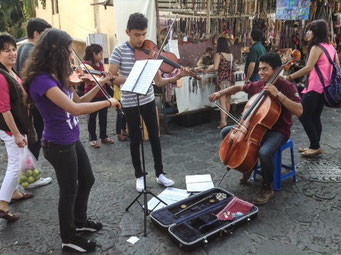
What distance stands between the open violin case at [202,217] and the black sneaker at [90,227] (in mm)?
498

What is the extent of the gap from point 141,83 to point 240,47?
4.70 metres

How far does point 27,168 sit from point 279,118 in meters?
→ 2.66

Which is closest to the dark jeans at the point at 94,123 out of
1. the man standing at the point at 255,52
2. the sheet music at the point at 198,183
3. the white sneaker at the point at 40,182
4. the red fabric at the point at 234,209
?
the white sneaker at the point at 40,182

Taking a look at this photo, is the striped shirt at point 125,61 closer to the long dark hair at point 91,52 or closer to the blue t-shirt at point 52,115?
the blue t-shirt at point 52,115

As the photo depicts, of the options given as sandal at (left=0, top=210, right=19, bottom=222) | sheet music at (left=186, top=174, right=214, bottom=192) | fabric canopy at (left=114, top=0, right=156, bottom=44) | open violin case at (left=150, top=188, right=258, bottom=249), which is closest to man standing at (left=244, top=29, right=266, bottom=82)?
fabric canopy at (left=114, top=0, right=156, bottom=44)

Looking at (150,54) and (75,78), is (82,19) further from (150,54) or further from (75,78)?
(150,54)

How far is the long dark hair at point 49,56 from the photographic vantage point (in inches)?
83.1

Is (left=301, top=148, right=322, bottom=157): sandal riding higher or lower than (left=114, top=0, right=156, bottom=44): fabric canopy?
lower

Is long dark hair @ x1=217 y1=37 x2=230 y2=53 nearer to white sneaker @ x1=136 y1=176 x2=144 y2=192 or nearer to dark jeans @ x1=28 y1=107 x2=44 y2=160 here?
white sneaker @ x1=136 y1=176 x2=144 y2=192

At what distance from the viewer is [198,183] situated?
359 cm

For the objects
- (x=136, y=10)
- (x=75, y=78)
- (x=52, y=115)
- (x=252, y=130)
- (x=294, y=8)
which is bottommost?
(x=252, y=130)

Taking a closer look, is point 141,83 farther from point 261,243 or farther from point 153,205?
point 261,243

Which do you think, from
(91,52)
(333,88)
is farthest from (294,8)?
(91,52)

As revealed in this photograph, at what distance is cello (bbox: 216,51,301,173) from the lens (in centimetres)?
307
